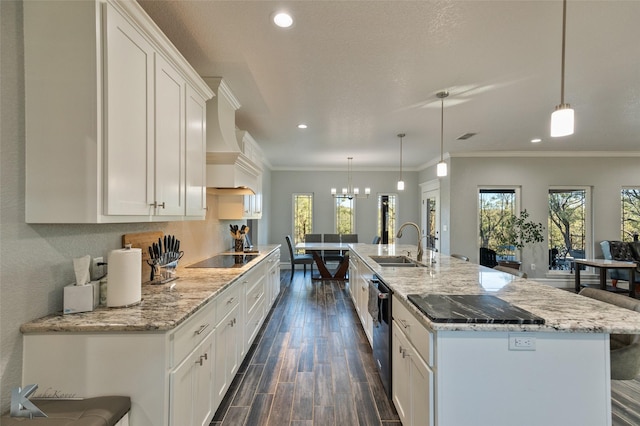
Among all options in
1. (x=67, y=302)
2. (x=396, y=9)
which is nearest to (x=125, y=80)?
(x=67, y=302)

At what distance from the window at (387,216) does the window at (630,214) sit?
4.55m

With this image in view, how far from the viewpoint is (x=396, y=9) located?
5.71ft

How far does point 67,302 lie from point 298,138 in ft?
12.8

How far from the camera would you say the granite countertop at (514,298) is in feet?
4.19

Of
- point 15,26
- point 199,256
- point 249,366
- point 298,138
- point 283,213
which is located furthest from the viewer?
point 283,213

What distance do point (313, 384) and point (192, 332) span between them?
1.31 metres

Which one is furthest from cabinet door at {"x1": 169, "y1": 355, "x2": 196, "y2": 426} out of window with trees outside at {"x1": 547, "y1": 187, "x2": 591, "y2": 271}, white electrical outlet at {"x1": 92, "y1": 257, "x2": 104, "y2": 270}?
window with trees outside at {"x1": 547, "y1": 187, "x2": 591, "y2": 271}

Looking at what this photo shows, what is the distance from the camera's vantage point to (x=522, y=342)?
50.8 inches

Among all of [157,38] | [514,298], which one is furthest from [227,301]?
[514,298]

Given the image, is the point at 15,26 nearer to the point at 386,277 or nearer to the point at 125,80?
the point at 125,80

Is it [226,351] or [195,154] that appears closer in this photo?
[226,351]

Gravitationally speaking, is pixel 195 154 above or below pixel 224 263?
above

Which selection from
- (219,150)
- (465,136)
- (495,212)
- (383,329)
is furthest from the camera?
(495,212)

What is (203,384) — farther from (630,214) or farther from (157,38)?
(630,214)
